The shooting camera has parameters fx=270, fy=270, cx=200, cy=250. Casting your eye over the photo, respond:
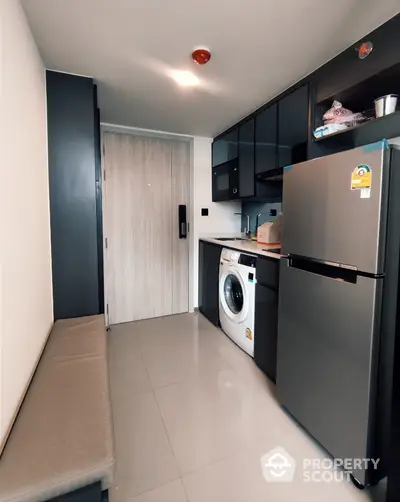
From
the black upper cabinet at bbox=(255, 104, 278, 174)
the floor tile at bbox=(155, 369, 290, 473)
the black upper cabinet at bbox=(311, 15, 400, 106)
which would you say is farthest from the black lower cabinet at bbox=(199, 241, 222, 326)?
the black upper cabinet at bbox=(311, 15, 400, 106)

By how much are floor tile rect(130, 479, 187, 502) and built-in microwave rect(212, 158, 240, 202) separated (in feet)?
7.86

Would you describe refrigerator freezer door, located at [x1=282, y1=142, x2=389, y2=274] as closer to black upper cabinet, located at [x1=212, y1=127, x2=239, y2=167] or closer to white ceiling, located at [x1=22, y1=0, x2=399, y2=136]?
white ceiling, located at [x1=22, y1=0, x2=399, y2=136]

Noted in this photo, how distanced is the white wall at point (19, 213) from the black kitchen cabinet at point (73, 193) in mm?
184

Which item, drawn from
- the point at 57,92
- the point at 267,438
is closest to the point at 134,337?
the point at 267,438

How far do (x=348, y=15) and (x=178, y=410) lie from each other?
2.38m

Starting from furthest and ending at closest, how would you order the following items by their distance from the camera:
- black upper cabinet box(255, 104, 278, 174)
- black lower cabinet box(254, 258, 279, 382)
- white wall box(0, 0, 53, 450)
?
black upper cabinet box(255, 104, 278, 174)
black lower cabinet box(254, 258, 279, 382)
white wall box(0, 0, 53, 450)

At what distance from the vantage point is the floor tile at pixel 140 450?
4.10ft

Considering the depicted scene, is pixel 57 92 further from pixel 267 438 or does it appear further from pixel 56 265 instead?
pixel 267 438

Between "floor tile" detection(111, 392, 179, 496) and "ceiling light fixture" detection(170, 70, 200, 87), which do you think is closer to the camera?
"floor tile" detection(111, 392, 179, 496)

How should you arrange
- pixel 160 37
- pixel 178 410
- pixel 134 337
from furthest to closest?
pixel 134 337, pixel 178 410, pixel 160 37

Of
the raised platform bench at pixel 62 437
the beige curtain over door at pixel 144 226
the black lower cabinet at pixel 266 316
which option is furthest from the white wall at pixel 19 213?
the black lower cabinet at pixel 266 316

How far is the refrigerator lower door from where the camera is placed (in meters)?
1.15

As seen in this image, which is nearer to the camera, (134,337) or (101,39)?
(101,39)

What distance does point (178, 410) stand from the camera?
174 cm
